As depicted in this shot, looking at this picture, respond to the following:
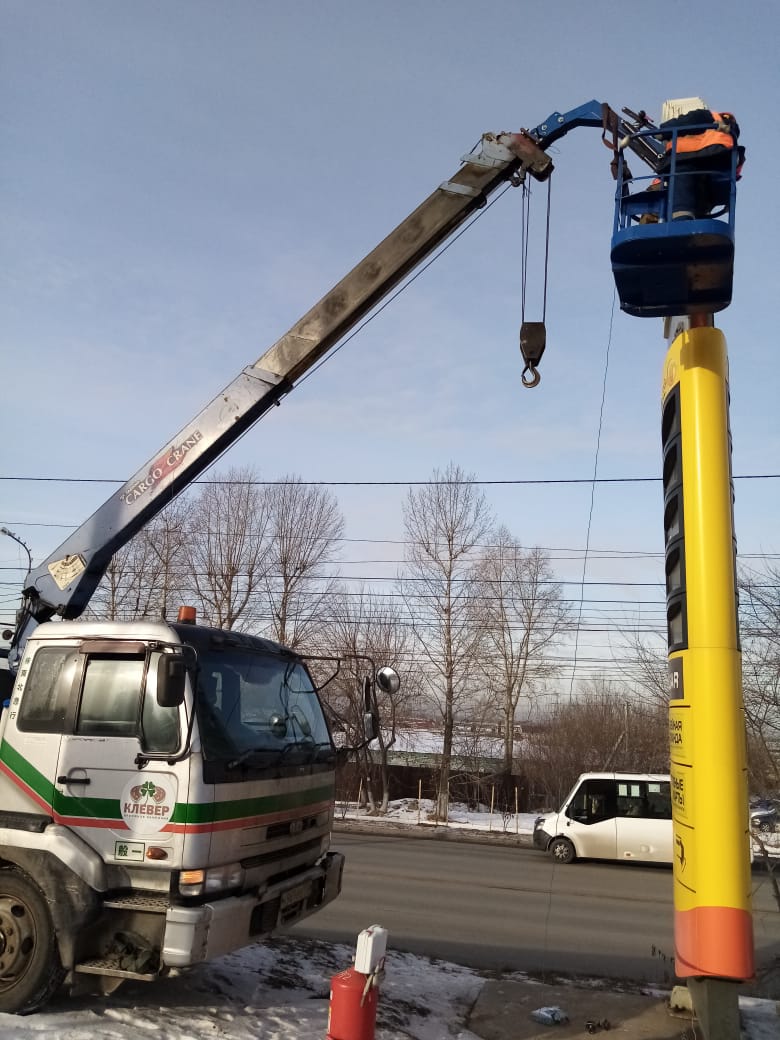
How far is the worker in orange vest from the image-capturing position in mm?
5223

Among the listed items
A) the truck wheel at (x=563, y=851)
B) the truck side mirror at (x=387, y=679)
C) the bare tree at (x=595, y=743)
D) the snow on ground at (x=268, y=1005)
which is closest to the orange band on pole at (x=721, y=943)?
the snow on ground at (x=268, y=1005)

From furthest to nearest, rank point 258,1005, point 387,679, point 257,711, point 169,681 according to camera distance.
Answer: point 387,679
point 257,711
point 258,1005
point 169,681

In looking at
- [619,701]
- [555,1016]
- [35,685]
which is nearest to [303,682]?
[35,685]

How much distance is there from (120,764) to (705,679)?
382 centimetres

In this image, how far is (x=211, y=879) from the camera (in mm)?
4938

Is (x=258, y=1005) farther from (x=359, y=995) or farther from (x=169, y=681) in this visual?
(x=169, y=681)

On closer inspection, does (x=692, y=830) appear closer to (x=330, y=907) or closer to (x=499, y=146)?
(x=499, y=146)

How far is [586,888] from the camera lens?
14.1m

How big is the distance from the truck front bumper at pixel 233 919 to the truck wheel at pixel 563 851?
42.1ft

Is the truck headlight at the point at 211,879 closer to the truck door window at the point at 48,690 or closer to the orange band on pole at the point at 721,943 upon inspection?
the truck door window at the point at 48,690

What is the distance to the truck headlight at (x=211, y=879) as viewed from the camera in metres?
4.84

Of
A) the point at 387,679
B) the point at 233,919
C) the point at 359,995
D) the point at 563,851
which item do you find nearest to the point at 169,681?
the point at 233,919

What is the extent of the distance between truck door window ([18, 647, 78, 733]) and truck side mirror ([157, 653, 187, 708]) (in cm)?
113

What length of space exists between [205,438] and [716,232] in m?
4.50
